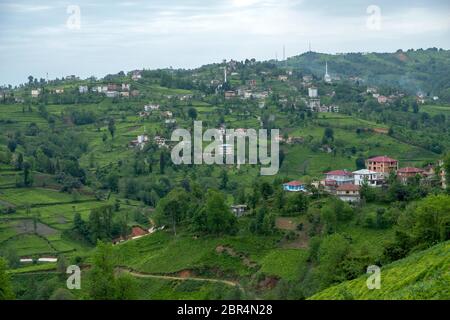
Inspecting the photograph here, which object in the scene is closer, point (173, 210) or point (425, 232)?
point (425, 232)

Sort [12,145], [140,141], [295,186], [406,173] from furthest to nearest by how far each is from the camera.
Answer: [140,141] < [12,145] < [406,173] < [295,186]

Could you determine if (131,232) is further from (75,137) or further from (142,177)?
(75,137)

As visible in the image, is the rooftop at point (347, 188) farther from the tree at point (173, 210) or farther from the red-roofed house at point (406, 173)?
the tree at point (173, 210)

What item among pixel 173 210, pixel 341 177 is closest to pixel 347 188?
pixel 341 177

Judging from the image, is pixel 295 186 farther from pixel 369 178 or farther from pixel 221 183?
pixel 221 183
